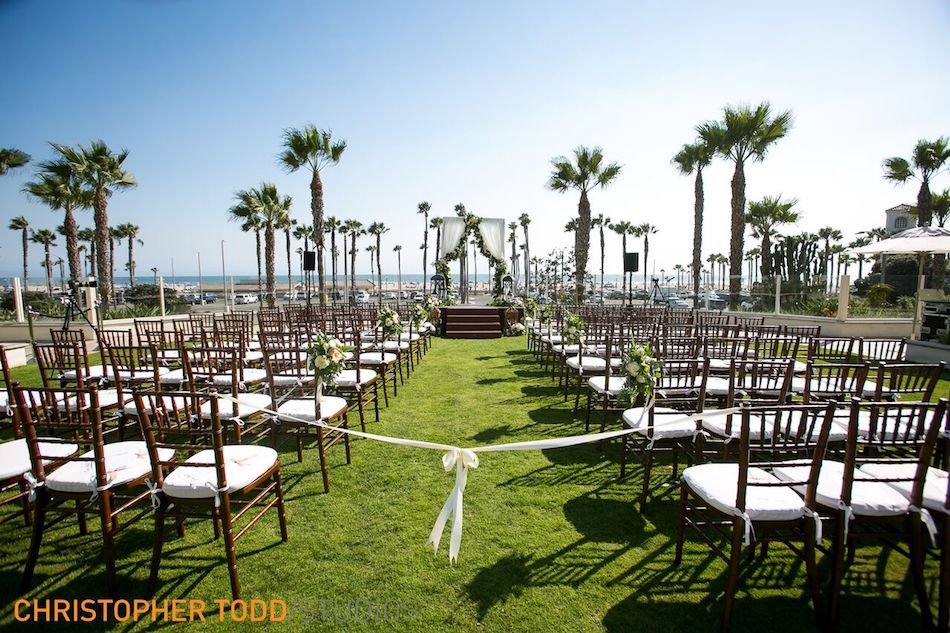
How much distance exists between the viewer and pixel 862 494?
2.36 m

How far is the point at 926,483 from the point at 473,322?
12.3 meters

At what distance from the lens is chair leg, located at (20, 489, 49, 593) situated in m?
2.56

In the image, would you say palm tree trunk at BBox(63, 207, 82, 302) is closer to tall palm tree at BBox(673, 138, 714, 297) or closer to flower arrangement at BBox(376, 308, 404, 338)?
flower arrangement at BBox(376, 308, 404, 338)

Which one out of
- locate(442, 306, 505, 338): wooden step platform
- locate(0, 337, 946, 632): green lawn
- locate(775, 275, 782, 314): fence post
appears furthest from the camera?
locate(442, 306, 505, 338): wooden step platform

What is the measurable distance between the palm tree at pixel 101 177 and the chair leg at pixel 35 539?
15606 millimetres

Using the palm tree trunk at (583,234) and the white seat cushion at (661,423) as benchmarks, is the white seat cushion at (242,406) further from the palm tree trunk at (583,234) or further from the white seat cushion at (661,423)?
the palm tree trunk at (583,234)

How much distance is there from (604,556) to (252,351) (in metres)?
6.35

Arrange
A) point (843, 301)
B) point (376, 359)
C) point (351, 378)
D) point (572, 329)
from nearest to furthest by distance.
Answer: point (351, 378) < point (376, 359) < point (572, 329) < point (843, 301)

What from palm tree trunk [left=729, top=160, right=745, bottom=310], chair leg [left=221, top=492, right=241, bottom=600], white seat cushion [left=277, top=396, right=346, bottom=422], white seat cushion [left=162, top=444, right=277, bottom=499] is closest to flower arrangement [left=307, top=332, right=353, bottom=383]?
white seat cushion [left=277, top=396, right=346, bottom=422]

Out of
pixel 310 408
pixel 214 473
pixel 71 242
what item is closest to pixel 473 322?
pixel 310 408

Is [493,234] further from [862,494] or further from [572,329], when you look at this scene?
[862,494]

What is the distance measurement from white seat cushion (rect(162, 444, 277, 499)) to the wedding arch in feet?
48.2

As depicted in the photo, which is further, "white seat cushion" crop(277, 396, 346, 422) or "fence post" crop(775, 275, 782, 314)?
"fence post" crop(775, 275, 782, 314)

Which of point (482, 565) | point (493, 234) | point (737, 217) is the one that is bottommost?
point (482, 565)
